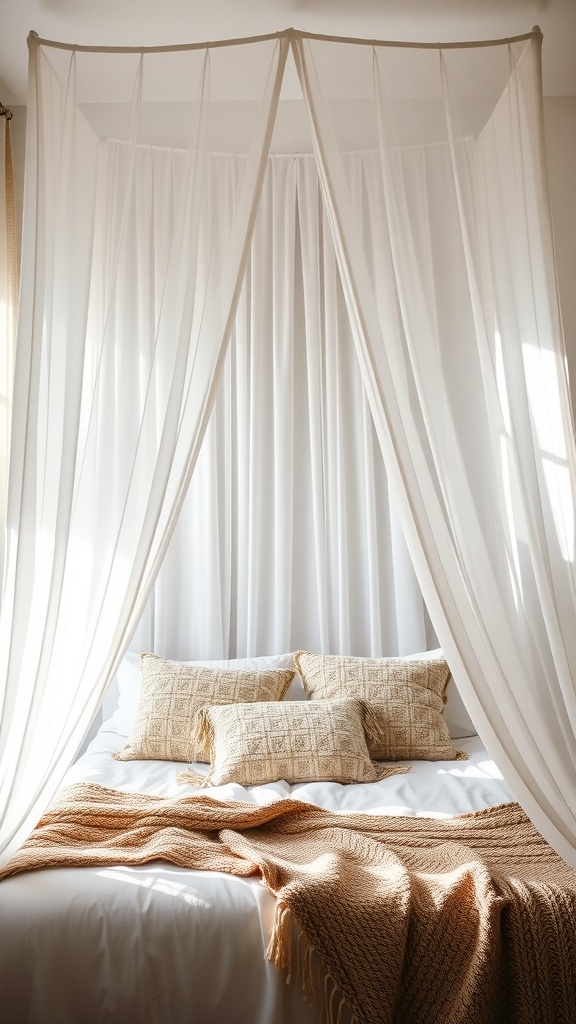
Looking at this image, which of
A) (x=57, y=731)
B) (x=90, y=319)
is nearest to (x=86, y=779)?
(x=57, y=731)

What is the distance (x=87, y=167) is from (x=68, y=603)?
110cm

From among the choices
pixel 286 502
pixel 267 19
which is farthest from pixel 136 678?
pixel 267 19

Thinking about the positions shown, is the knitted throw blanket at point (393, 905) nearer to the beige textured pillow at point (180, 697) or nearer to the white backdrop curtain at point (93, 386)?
the white backdrop curtain at point (93, 386)

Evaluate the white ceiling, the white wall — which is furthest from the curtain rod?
the white wall

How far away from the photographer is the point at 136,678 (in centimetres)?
318

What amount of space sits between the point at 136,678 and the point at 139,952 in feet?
5.19

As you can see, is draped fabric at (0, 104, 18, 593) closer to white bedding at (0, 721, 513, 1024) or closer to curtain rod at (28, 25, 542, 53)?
curtain rod at (28, 25, 542, 53)

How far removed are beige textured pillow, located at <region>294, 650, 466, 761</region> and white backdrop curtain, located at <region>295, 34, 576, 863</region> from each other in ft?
3.58

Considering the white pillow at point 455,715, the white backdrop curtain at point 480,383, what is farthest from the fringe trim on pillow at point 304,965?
the white pillow at point 455,715

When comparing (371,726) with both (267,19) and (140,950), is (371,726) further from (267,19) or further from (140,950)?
(267,19)

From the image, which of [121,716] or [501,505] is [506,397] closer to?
[501,505]

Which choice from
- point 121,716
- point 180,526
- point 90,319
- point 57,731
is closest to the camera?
point 57,731

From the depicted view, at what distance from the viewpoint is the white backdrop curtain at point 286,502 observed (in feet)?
11.2

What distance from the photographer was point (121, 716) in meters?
3.15
